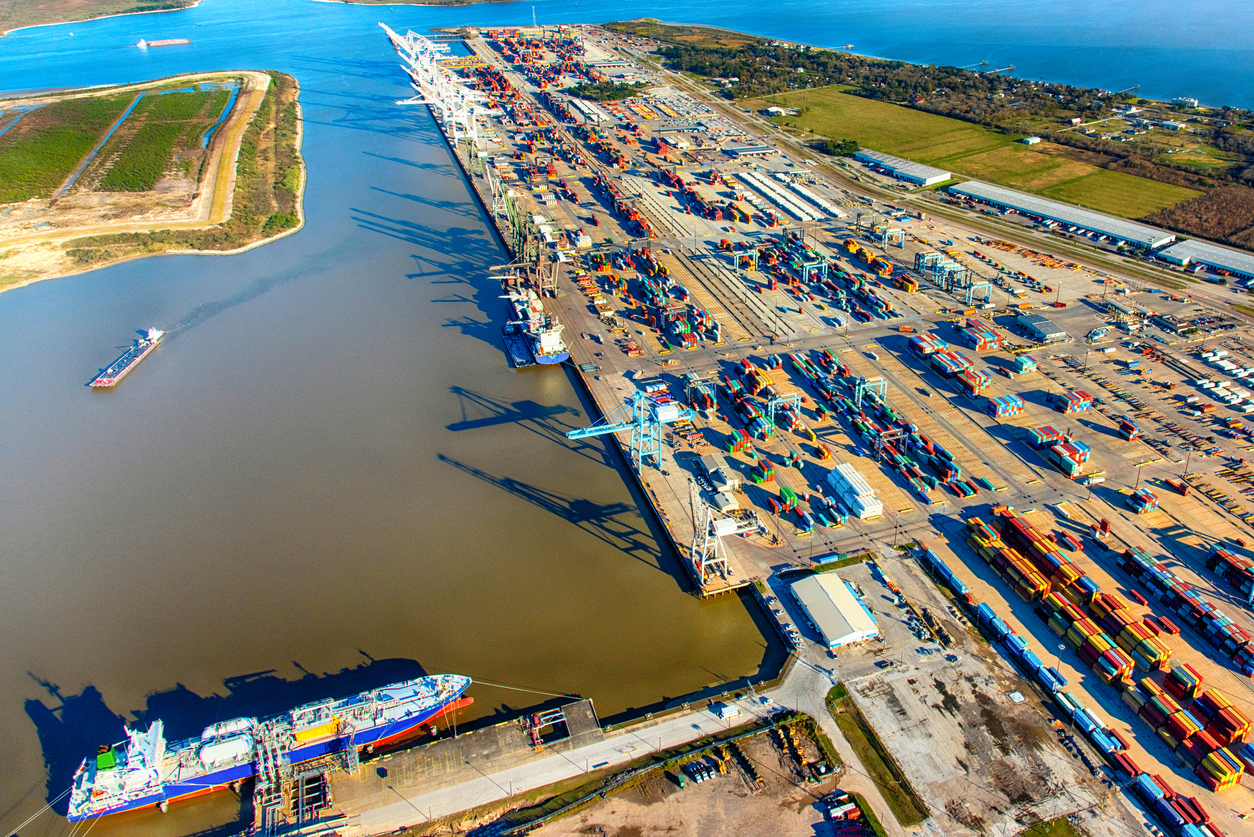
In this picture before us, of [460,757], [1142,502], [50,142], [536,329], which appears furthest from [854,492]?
[50,142]

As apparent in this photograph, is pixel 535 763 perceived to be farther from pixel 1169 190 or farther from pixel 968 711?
pixel 1169 190

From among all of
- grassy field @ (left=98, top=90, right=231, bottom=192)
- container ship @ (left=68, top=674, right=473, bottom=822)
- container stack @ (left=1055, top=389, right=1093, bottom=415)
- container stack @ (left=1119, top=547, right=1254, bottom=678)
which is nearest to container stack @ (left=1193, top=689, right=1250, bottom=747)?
container stack @ (left=1119, top=547, right=1254, bottom=678)

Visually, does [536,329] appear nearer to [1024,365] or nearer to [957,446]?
[957,446]

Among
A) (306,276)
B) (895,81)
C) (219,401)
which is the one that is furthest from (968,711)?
(895,81)

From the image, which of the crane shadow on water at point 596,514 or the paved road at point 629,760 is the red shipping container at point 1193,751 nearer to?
the paved road at point 629,760

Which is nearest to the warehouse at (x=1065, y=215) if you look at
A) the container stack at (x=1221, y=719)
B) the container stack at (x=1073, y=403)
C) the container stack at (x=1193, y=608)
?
the container stack at (x=1073, y=403)
